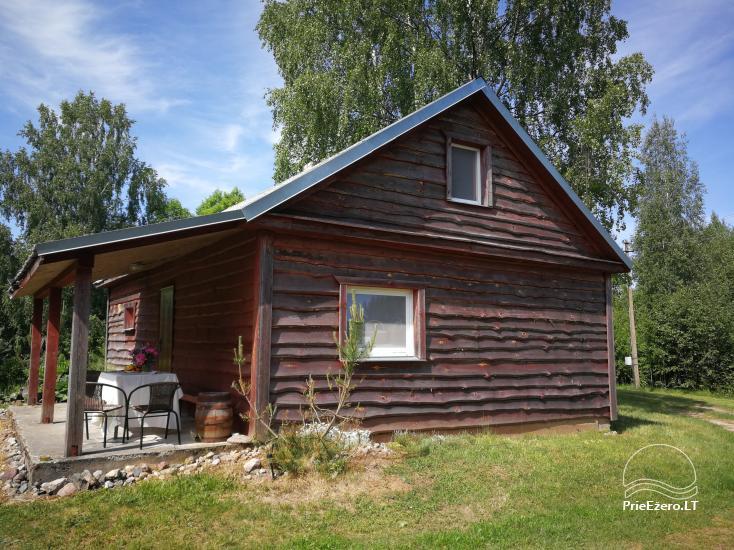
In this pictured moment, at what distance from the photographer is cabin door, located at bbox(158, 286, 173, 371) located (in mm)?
11203

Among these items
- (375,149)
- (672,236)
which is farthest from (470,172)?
(672,236)

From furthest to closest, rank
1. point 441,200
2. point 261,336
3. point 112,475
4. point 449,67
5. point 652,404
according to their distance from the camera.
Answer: point 449,67
point 652,404
point 441,200
point 261,336
point 112,475

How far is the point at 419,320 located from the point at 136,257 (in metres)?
4.45

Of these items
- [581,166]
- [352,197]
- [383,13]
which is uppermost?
[383,13]

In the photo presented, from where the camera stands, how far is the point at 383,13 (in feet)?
63.4

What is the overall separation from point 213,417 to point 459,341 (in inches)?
156

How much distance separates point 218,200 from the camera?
150 ft

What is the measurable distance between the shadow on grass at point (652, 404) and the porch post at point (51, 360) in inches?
404

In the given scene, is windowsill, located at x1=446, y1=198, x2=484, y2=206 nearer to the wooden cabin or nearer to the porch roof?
the wooden cabin

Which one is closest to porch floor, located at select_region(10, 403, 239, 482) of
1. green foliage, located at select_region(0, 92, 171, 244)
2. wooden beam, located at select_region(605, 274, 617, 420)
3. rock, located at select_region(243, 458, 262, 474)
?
rock, located at select_region(243, 458, 262, 474)

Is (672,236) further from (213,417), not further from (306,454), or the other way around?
(213,417)

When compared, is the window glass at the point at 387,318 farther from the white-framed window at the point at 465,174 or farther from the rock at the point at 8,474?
the rock at the point at 8,474

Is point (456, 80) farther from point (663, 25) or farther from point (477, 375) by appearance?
point (477, 375)

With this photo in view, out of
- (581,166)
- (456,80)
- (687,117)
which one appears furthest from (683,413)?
(687,117)
